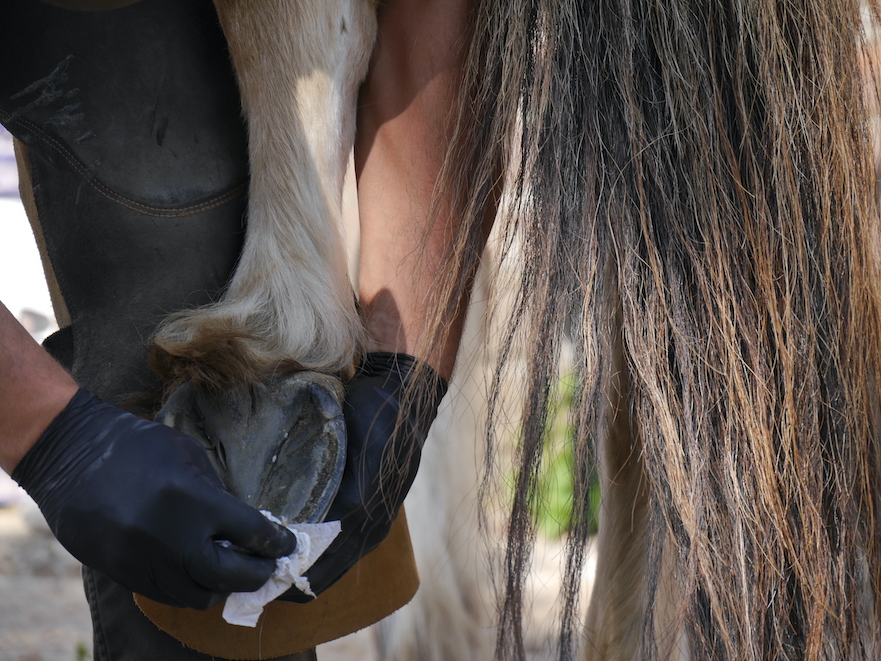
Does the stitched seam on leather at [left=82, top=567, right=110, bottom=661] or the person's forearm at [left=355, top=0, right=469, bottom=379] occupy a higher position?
the person's forearm at [left=355, top=0, right=469, bottom=379]

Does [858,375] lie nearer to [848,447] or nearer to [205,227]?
[848,447]

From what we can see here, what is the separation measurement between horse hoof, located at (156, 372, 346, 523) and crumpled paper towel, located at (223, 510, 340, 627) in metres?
0.02

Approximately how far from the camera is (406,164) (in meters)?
0.66

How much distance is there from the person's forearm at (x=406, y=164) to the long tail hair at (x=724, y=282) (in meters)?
0.08

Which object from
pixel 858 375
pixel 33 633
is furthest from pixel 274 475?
pixel 33 633

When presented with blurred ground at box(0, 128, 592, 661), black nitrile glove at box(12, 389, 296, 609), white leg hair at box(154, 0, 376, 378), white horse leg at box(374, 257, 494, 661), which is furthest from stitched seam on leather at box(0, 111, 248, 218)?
blurred ground at box(0, 128, 592, 661)

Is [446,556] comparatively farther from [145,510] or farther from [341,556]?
[145,510]

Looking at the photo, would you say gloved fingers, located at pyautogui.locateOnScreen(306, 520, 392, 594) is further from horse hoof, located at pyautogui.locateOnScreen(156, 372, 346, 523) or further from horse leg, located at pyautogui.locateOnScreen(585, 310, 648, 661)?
horse leg, located at pyautogui.locateOnScreen(585, 310, 648, 661)

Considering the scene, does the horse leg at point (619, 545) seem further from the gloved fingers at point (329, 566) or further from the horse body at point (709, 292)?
the gloved fingers at point (329, 566)

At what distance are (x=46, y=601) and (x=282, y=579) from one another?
141cm

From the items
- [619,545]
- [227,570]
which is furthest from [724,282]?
[227,570]

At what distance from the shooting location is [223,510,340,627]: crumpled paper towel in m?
0.52

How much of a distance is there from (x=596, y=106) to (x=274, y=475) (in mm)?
345

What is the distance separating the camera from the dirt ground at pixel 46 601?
4.84 ft
